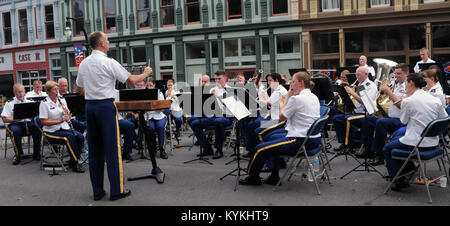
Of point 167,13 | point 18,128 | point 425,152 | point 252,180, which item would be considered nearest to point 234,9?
point 167,13

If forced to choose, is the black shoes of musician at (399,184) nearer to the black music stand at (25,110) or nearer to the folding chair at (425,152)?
the folding chair at (425,152)

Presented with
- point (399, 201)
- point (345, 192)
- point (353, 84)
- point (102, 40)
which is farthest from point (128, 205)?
point (353, 84)

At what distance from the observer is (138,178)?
7.07m

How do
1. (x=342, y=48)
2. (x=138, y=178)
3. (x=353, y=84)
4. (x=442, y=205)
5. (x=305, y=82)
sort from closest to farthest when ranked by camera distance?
(x=442, y=205) → (x=305, y=82) → (x=138, y=178) → (x=353, y=84) → (x=342, y=48)

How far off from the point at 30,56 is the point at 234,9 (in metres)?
15.8

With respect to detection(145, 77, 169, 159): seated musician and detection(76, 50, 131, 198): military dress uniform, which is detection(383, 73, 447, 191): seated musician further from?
detection(145, 77, 169, 159): seated musician

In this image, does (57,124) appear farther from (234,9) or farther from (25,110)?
(234,9)

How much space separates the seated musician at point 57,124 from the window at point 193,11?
15.9 metres

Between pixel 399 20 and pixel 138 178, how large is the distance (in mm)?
16125

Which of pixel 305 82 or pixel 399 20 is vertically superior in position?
pixel 399 20

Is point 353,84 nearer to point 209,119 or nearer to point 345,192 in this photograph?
point 209,119

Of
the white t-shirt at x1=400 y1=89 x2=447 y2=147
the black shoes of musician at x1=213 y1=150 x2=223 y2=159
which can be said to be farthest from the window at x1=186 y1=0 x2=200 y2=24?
the white t-shirt at x1=400 y1=89 x2=447 y2=147

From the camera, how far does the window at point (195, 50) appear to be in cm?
2356

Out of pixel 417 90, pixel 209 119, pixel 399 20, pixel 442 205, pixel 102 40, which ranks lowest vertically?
pixel 442 205
